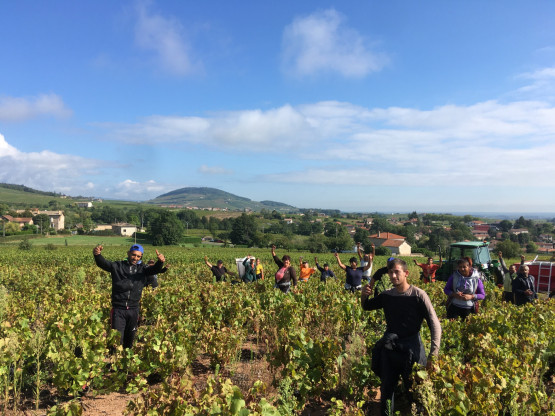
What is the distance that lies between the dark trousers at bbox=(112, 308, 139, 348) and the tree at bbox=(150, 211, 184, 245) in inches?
2740

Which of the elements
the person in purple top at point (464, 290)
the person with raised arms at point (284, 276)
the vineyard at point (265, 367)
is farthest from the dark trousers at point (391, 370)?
the person with raised arms at point (284, 276)

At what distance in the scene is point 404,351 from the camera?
11.1ft

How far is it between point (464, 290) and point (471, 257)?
924 cm

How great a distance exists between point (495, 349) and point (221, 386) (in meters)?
2.99

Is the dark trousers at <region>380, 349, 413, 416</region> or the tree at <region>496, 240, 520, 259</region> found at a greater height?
the dark trousers at <region>380, 349, 413, 416</region>

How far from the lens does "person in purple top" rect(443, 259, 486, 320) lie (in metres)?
5.40

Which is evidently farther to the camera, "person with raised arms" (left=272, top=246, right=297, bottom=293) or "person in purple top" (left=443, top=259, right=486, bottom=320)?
"person with raised arms" (left=272, top=246, right=297, bottom=293)

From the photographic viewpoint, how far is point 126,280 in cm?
487

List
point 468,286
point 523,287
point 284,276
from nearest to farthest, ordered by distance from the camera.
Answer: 1. point 468,286
2. point 523,287
3. point 284,276

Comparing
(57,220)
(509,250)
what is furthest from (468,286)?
(57,220)

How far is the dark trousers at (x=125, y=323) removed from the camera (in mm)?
4836

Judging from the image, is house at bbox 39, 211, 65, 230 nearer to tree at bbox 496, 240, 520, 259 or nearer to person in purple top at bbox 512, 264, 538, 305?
tree at bbox 496, 240, 520, 259

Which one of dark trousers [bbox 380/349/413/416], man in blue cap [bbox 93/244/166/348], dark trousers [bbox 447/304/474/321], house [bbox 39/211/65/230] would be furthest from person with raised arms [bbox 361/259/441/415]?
house [bbox 39/211/65/230]

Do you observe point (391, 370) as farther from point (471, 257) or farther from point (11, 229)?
point (11, 229)
